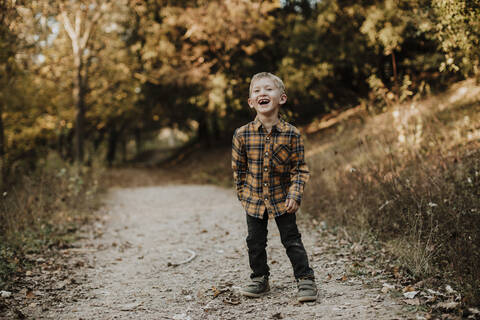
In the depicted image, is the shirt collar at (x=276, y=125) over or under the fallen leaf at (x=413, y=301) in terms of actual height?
over

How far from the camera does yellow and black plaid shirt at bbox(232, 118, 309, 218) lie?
3.31 meters

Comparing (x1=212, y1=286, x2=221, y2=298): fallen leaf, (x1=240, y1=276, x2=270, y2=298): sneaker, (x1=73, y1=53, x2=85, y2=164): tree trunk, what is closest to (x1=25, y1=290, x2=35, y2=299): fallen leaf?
(x1=212, y1=286, x2=221, y2=298): fallen leaf

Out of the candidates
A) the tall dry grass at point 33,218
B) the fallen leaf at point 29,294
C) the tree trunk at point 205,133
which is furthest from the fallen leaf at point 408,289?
the tree trunk at point 205,133

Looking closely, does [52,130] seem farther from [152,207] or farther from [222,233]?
[222,233]

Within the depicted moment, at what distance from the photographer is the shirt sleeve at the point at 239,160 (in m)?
3.43

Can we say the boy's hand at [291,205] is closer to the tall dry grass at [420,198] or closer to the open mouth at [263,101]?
the open mouth at [263,101]

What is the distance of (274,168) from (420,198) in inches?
90.5

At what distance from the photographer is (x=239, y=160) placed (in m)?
3.46

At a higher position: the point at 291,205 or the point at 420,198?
the point at 291,205

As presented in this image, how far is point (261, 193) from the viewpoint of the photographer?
11.0ft

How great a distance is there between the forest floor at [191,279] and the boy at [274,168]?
1.25ft

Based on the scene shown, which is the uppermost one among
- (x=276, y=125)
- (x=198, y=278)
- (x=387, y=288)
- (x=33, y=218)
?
(x=276, y=125)

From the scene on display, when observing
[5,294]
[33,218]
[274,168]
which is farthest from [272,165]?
[33,218]

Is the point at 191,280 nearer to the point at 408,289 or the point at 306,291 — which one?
the point at 306,291
